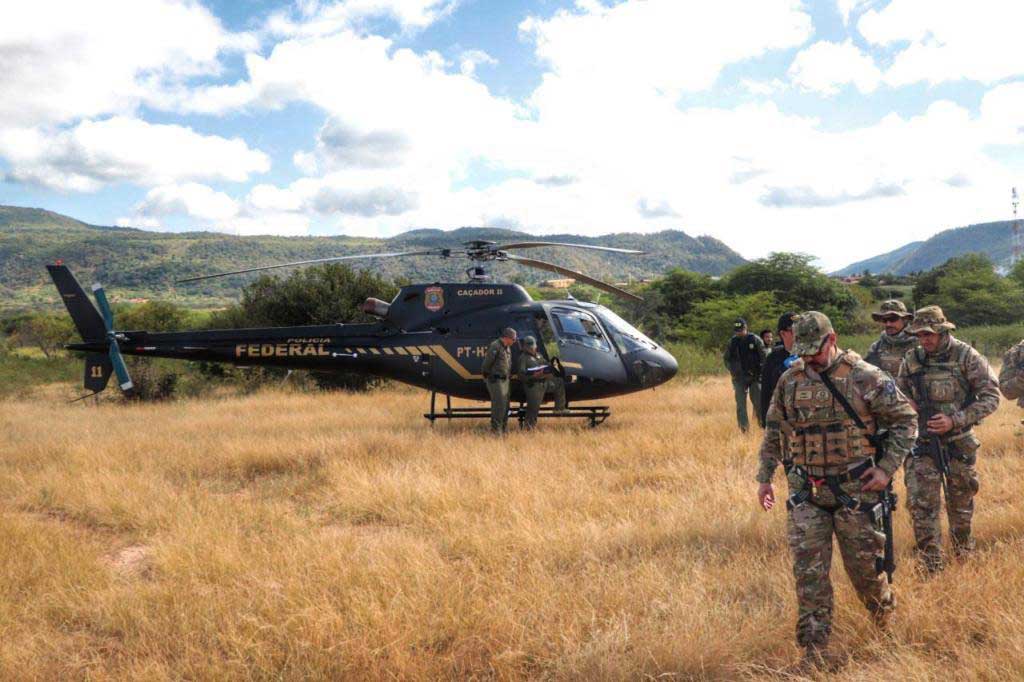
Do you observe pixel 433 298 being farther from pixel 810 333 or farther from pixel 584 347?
pixel 810 333

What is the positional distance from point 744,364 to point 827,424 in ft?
20.8

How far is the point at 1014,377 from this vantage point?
552 centimetres

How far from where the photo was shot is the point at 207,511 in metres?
6.48

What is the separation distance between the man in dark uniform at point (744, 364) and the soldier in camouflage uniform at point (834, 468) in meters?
6.14

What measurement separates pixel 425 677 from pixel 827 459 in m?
2.32

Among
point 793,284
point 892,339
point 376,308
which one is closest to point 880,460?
point 892,339

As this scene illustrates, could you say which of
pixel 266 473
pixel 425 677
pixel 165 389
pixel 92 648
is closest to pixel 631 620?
pixel 425 677

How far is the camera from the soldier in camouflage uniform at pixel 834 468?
11.5ft

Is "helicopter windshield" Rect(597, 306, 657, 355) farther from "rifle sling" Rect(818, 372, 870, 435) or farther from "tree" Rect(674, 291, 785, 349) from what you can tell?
"tree" Rect(674, 291, 785, 349)

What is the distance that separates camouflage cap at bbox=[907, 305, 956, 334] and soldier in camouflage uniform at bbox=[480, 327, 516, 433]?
19.3ft

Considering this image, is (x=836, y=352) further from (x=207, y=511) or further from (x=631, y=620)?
(x=207, y=511)

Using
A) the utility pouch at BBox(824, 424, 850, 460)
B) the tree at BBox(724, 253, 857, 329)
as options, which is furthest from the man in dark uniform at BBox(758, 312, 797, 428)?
the tree at BBox(724, 253, 857, 329)

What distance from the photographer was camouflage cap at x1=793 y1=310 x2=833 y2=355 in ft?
11.6

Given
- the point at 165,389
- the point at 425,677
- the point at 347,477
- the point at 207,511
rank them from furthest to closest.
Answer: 1. the point at 165,389
2. the point at 347,477
3. the point at 207,511
4. the point at 425,677
